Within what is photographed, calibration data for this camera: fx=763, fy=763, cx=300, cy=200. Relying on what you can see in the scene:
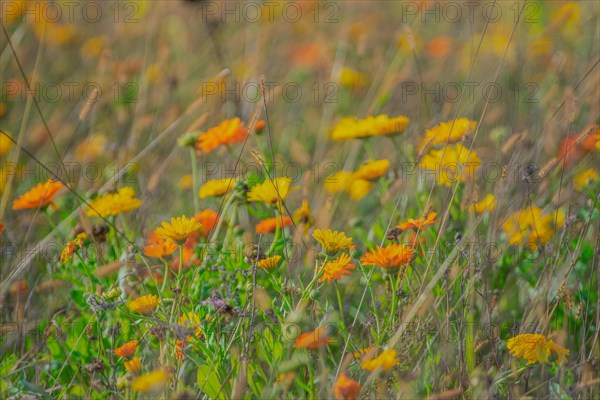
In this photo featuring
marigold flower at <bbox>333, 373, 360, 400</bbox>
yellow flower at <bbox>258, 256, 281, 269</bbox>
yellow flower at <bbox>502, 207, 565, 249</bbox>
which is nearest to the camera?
marigold flower at <bbox>333, 373, 360, 400</bbox>

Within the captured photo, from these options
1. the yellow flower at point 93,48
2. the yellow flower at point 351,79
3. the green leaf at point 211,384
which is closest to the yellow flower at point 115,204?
the green leaf at point 211,384

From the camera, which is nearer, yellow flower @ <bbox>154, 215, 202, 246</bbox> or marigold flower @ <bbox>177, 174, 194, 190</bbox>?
yellow flower @ <bbox>154, 215, 202, 246</bbox>

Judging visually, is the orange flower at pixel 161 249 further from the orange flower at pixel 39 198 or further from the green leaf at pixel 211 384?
the orange flower at pixel 39 198

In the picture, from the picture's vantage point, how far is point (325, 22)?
4.02m

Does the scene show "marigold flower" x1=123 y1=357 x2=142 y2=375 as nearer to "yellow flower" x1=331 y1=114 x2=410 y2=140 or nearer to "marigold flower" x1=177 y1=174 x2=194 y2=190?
"yellow flower" x1=331 y1=114 x2=410 y2=140

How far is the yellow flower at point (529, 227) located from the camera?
5.54ft

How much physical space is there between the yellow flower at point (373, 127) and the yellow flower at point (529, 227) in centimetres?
34

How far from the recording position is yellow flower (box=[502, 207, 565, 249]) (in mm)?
1688

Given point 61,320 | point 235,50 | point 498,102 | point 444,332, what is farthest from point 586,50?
point 61,320

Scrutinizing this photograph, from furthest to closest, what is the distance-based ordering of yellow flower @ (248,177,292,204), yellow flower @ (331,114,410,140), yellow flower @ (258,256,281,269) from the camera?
yellow flower @ (331,114,410,140) < yellow flower @ (248,177,292,204) < yellow flower @ (258,256,281,269)

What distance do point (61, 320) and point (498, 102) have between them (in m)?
1.66

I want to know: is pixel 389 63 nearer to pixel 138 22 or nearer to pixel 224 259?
pixel 138 22

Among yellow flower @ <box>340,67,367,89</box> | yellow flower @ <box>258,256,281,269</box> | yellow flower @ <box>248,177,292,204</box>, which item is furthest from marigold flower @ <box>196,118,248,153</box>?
yellow flower @ <box>340,67,367,89</box>

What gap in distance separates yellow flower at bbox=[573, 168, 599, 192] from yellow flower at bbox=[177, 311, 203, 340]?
0.96 metres
